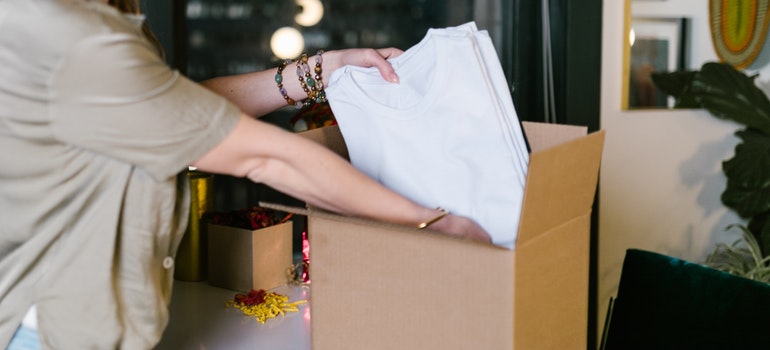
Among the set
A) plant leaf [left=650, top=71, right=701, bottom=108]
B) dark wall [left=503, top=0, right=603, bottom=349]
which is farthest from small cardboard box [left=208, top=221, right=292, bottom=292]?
plant leaf [left=650, top=71, right=701, bottom=108]

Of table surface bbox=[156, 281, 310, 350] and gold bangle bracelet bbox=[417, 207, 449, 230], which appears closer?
gold bangle bracelet bbox=[417, 207, 449, 230]

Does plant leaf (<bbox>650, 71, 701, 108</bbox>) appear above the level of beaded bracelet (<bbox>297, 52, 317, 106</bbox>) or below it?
below

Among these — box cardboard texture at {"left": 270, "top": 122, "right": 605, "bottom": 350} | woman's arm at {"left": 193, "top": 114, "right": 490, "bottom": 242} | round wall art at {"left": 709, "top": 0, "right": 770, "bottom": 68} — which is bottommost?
box cardboard texture at {"left": 270, "top": 122, "right": 605, "bottom": 350}

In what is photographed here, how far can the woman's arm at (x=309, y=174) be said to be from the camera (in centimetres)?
85

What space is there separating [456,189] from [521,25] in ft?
4.32

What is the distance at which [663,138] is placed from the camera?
2443 mm

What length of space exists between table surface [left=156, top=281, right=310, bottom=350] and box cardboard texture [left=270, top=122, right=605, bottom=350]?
0.23m

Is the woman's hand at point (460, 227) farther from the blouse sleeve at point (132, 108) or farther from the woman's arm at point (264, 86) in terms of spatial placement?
the woman's arm at point (264, 86)

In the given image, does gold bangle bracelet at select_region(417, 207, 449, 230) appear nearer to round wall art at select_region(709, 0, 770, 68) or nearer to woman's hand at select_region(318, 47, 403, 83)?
woman's hand at select_region(318, 47, 403, 83)

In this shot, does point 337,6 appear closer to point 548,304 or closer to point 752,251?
point 548,304

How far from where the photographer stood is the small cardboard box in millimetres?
1464

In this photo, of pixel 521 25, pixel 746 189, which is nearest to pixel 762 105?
pixel 746 189

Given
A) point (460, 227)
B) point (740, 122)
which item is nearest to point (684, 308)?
point (460, 227)

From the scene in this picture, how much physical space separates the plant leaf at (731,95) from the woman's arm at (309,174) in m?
1.71
